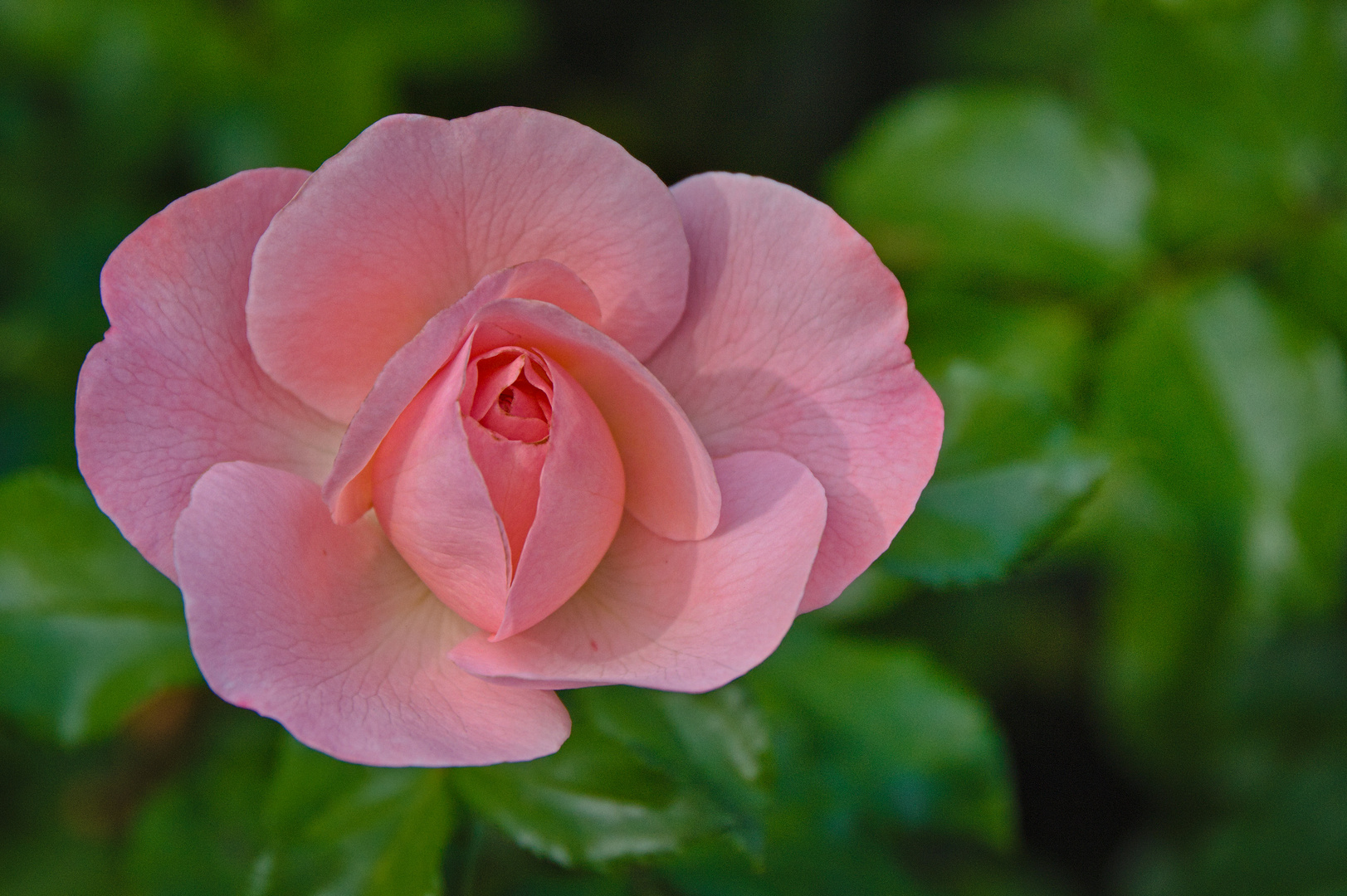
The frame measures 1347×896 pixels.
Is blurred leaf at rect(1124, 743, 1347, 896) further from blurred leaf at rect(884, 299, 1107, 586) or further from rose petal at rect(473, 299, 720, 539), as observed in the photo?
rose petal at rect(473, 299, 720, 539)

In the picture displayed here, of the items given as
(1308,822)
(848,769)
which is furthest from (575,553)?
(1308,822)

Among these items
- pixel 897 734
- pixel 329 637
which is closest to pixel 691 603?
pixel 329 637

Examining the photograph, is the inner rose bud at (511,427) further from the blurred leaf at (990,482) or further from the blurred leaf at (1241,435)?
the blurred leaf at (1241,435)

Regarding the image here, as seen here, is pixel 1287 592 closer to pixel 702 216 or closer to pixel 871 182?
pixel 871 182

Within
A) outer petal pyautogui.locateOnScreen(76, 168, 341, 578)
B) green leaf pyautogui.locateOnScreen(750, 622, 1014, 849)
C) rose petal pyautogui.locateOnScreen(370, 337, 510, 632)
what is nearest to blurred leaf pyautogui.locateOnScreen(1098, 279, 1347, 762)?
green leaf pyautogui.locateOnScreen(750, 622, 1014, 849)

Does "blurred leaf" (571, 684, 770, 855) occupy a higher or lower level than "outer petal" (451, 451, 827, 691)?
lower

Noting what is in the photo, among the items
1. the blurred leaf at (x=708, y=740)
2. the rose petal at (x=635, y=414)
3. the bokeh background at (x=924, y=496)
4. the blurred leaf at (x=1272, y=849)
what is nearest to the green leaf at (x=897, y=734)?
the bokeh background at (x=924, y=496)
